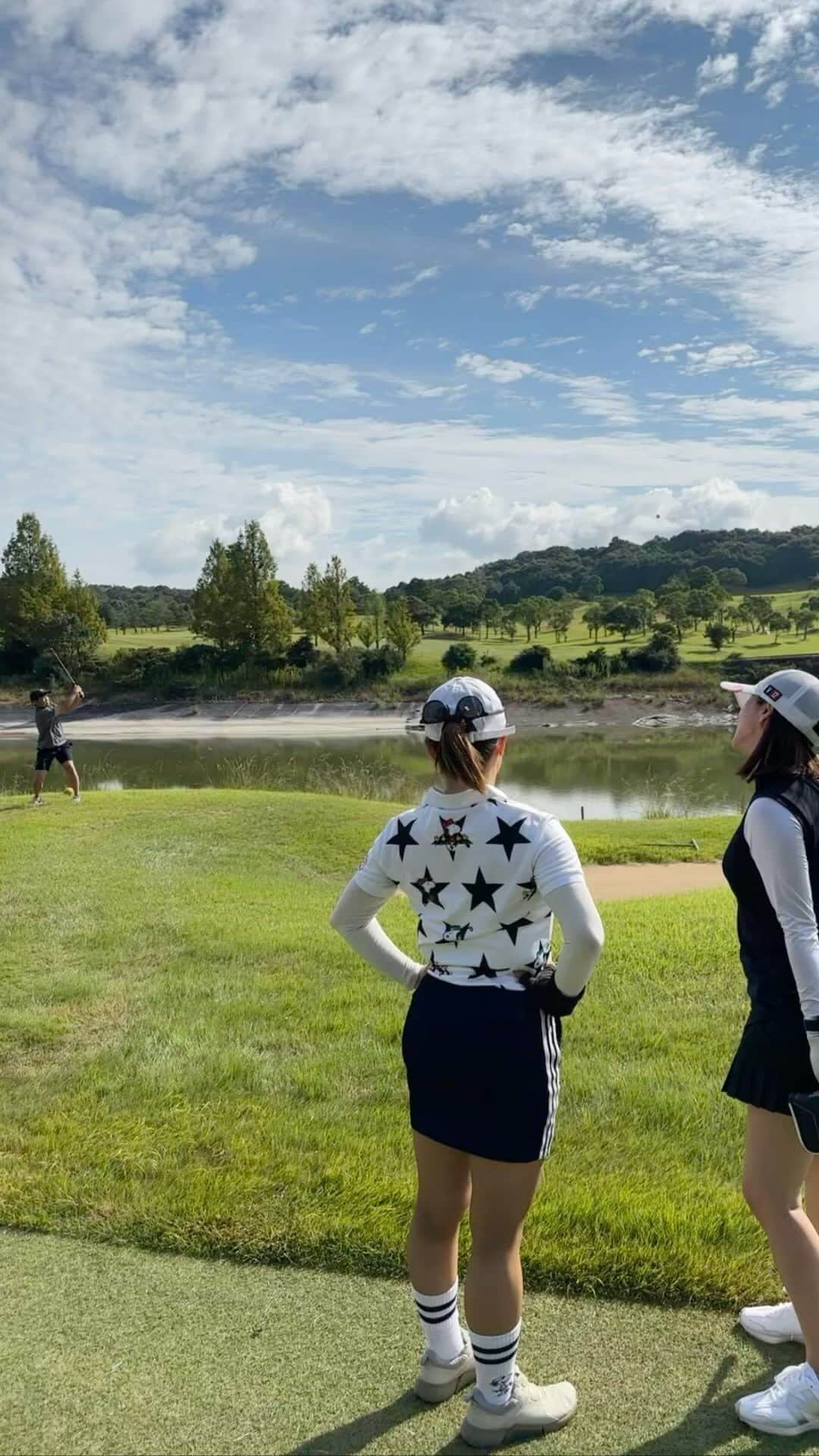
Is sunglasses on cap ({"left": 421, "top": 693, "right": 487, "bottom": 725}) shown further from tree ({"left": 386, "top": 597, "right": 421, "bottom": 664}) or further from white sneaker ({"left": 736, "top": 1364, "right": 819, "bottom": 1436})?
tree ({"left": 386, "top": 597, "right": 421, "bottom": 664})

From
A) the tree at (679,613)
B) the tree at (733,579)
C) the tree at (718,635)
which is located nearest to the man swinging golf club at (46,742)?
the tree at (718,635)

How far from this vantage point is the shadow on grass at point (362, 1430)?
259cm

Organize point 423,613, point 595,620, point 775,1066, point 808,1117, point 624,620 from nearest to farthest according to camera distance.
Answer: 1. point 808,1117
2. point 775,1066
3. point 624,620
4. point 595,620
5. point 423,613

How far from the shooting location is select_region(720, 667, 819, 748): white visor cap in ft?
8.77

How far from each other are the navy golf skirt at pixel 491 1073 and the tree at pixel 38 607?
60157 mm

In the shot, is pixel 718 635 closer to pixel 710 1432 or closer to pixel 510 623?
pixel 510 623

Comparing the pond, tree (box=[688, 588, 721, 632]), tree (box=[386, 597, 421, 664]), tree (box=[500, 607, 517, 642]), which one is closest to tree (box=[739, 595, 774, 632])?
tree (box=[688, 588, 721, 632])

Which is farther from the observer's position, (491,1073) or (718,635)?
(718,635)

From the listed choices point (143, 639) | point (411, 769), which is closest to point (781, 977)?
point (411, 769)

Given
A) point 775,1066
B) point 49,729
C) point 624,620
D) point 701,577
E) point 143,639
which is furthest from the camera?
point 701,577

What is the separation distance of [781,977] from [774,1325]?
3.97 feet

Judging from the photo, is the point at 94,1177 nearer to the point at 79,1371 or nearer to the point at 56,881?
the point at 79,1371

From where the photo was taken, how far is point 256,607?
6206 centimetres

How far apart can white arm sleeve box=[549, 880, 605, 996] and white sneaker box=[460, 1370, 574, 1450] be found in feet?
3.65
